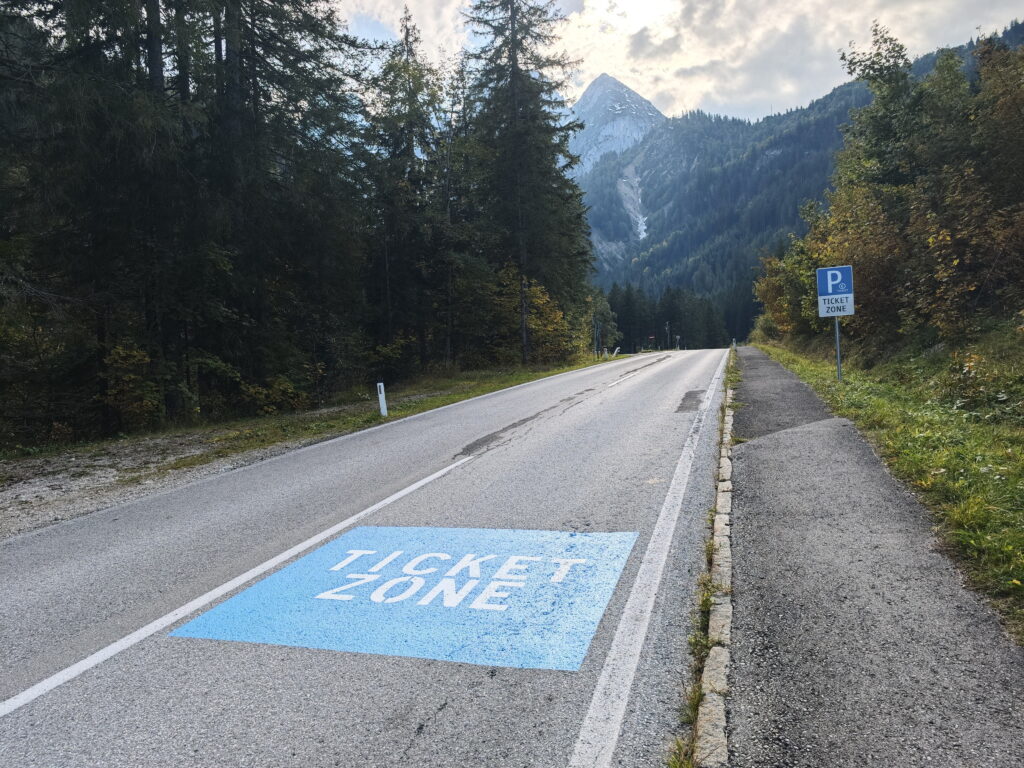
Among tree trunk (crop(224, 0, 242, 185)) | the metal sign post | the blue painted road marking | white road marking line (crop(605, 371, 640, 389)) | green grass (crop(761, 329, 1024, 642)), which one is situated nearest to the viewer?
the blue painted road marking

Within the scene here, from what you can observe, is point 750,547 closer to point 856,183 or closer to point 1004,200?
point 1004,200

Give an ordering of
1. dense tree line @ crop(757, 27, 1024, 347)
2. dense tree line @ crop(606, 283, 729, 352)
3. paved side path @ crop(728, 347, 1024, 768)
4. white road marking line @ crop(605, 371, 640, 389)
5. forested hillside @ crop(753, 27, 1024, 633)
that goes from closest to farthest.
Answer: paved side path @ crop(728, 347, 1024, 768) < forested hillside @ crop(753, 27, 1024, 633) < dense tree line @ crop(757, 27, 1024, 347) < white road marking line @ crop(605, 371, 640, 389) < dense tree line @ crop(606, 283, 729, 352)

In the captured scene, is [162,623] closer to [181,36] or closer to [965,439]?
[965,439]

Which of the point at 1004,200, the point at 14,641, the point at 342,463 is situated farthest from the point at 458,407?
the point at 1004,200

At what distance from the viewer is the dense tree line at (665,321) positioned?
108 meters

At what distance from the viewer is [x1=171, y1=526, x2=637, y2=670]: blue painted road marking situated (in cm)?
335

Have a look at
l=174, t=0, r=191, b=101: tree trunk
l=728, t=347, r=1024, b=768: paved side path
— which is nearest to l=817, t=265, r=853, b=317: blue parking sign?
l=728, t=347, r=1024, b=768: paved side path

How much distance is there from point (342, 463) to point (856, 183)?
26.9m

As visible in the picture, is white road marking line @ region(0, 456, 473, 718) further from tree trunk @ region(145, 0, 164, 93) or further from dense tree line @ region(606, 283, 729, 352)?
dense tree line @ region(606, 283, 729, 352)

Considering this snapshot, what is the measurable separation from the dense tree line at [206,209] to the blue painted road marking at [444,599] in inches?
A: 357

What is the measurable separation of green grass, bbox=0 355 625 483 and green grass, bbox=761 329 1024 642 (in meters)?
9.51

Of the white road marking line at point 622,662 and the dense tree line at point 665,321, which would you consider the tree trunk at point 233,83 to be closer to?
the white road marking line at point 622,662

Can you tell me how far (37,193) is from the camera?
1163 centimetres

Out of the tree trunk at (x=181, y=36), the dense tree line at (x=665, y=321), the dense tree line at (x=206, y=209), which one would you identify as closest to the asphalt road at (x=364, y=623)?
the dense tree line at (x=206, y=209)
